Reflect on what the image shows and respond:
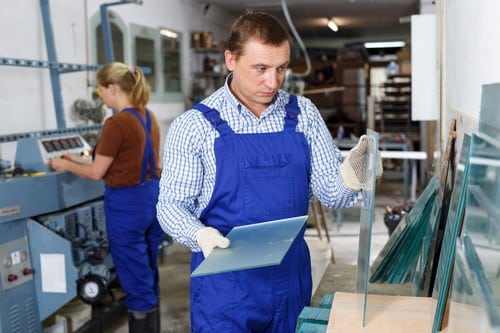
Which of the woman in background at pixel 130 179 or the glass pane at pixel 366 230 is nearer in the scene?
the glass pane at pixel 366 230

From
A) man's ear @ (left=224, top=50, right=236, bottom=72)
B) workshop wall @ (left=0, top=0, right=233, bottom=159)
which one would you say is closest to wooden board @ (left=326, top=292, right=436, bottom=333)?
man's ear @ (left=224, top=50, right=236, bottom=72)

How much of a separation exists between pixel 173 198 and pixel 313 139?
1.45ft

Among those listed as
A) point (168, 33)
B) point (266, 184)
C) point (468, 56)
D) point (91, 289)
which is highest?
point (168, 33)

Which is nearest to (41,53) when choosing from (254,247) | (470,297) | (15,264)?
(15,264)

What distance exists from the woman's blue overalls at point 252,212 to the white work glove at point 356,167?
12cm

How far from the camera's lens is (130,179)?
9.30ft

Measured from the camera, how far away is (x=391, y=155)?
16.4 feet

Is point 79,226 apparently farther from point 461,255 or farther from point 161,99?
point 161,99

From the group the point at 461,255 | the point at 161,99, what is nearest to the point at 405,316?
the point at 461,255

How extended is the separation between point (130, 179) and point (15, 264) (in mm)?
652

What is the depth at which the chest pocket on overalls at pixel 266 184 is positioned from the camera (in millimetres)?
1548

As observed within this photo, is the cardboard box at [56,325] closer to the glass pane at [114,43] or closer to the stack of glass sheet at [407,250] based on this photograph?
the stack of glass sheet at [407,250]

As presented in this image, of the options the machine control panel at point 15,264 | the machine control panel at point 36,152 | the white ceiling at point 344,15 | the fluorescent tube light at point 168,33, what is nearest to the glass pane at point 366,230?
the machine control panel at point 15,264

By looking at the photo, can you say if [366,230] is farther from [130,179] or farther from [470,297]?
[130,179]
